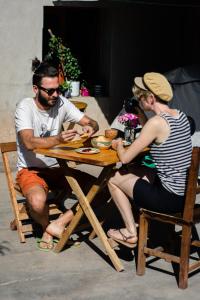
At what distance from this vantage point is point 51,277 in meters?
4.97

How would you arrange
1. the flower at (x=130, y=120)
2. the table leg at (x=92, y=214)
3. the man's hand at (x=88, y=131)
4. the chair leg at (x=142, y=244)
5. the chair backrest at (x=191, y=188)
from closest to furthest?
the chair backrest at (x=191, y=188) → the chair leg at (x=142, y=244) → the table leg at (x=92, y=214) → the flower at (x=130, y=120) → the man's hand at (x=88, y=131)

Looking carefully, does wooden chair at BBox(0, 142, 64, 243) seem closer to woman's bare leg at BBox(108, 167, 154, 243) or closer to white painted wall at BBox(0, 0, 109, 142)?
woman's bare leg at BBox(108, 167, 154, 243)

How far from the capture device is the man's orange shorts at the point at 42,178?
217 inches

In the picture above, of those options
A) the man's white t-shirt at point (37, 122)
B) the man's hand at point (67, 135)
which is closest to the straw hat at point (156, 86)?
the man's hand at point (67, 135)

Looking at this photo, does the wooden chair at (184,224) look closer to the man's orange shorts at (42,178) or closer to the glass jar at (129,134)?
the glass jar at (129,134)

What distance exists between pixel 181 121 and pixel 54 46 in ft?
15.1

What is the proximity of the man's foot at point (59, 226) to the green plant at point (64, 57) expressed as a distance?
13.0ft

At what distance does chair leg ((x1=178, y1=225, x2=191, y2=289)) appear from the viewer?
4746mm

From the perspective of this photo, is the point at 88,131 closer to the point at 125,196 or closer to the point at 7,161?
the point at 7,161

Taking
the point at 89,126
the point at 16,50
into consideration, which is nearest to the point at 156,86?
the point at 89,126

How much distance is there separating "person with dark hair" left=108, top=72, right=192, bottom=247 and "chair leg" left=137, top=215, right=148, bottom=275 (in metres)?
0.10

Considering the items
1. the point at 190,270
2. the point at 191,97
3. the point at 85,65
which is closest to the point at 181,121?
the point at 190,270

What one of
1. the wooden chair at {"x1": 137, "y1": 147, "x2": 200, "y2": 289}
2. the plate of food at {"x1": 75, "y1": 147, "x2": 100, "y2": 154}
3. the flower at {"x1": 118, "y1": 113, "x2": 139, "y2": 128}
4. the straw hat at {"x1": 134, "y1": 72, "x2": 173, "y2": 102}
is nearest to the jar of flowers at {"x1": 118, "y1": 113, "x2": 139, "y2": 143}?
the flower at {"x1": 118, "y1": 113, "x2": 139, "y2": 128}

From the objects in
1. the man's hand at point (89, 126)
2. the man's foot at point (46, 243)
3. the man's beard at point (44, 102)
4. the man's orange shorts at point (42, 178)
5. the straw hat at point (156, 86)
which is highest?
the straw hat at point (156, 86)
